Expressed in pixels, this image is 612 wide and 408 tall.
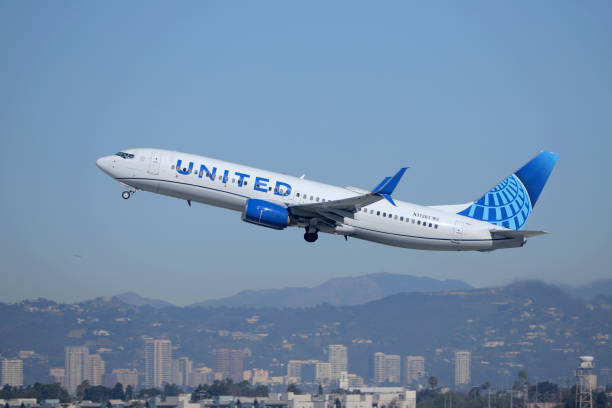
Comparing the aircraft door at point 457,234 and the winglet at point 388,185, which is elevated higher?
the winglet at point 388,185

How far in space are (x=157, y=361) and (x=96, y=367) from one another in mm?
13844

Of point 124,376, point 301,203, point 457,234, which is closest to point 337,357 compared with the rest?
point 124,376

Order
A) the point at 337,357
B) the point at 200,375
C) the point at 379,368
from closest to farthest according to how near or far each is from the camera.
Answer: the point at 200,375
the point at 337,357
the point at 379,368

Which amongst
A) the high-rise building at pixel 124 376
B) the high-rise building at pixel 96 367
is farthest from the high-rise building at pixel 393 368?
the high-rise building at pixel 96 367

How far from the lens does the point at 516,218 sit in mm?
58594

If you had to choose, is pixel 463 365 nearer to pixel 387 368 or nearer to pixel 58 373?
pixel 387 368

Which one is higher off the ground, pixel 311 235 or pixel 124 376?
pixel 311 235

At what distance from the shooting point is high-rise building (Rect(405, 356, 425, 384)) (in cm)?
17250

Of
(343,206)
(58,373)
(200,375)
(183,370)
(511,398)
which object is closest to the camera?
(343,206)

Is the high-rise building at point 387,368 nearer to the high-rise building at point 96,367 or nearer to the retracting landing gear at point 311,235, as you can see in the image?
the high-rise building at point 96,367

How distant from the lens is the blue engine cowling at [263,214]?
49.0m

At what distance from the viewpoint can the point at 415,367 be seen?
18288 cm

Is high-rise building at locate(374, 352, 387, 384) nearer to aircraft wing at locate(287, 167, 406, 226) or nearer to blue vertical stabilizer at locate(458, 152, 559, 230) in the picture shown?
blue vertical stabilizer at locate(458, 152, 559, 230)

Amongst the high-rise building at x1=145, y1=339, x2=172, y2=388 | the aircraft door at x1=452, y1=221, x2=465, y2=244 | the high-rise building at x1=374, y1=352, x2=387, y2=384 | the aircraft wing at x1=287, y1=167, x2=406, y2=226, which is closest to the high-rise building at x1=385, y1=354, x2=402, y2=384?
the high-rise building at x1=374, y1=352, x2=387, y2=384
